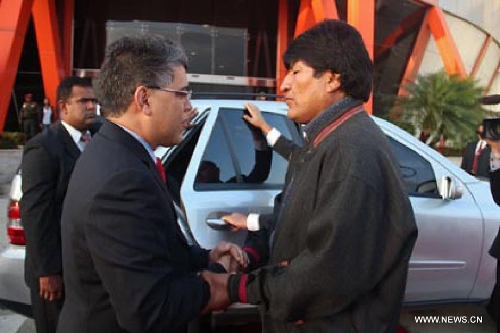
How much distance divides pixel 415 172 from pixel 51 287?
8.03 ft

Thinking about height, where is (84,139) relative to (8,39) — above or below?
below

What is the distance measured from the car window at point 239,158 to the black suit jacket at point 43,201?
0.80 m

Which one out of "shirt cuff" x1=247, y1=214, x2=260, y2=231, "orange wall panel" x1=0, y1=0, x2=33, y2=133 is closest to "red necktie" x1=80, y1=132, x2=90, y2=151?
"shirt cuff" x1=247, y1=214, x2=260, y2=231

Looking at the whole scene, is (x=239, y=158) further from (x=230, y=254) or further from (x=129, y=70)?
(x=129, y=70)

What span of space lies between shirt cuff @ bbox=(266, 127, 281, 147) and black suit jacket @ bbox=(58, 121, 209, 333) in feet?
4.95

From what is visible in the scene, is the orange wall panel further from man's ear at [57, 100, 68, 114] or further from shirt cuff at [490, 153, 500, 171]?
shirt cuff at [490, 153, 500, 171]

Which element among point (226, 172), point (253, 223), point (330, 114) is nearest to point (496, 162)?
point (226, 172)

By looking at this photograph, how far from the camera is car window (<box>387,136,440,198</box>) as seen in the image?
133 inches

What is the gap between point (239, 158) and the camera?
3.07 metres

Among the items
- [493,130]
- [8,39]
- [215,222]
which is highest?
[8,39]

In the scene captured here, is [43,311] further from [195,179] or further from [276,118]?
[276,118]

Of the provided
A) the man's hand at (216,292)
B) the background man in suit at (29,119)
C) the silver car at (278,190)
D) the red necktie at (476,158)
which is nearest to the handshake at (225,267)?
the man's hand at (216,292)

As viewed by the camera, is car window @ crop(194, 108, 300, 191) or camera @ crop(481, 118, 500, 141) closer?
car window @ crop(194, 108, 300, 191)

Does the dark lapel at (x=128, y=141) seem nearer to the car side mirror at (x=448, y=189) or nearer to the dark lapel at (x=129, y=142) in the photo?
the dark lapel at (x=129, y=142)
